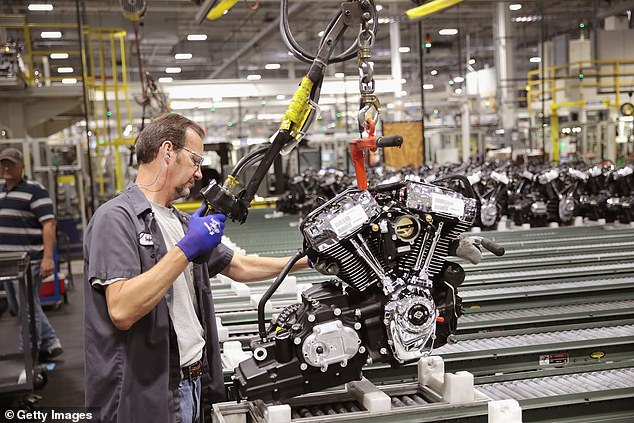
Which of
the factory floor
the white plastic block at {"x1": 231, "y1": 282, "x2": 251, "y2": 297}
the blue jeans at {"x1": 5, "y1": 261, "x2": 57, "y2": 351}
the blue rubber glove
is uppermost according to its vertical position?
the blue rubber glove

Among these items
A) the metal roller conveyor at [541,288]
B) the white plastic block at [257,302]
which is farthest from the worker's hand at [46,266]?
the metal roller conveyor at [541,288]

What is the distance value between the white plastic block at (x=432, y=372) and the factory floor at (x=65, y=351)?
2.94 m

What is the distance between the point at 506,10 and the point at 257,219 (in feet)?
29.8

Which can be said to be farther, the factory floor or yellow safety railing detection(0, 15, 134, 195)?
yellow safety railing detection(0, 15, 134, 195)

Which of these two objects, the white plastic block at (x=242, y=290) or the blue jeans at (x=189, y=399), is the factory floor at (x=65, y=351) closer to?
the white plastic block at (x=242, y=290)

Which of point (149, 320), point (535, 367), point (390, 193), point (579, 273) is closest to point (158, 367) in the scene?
point (149, 320)

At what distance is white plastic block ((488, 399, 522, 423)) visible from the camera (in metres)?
2.45

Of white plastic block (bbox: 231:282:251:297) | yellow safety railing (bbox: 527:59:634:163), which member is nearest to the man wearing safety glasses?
white plastic block (bbox: 231:282:251:297)

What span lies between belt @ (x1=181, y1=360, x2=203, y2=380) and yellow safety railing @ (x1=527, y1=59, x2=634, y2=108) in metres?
14.4

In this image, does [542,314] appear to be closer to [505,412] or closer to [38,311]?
[505,412]

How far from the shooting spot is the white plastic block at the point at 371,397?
2.56 metres

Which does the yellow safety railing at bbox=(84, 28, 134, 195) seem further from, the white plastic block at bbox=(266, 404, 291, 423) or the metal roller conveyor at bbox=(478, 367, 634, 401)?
the white plastic block at bbox=(266, 404, 291, 423)

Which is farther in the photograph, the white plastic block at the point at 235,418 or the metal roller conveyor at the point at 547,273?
the metal roller conveyor at the point at 547,273

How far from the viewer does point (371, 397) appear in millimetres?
2578
